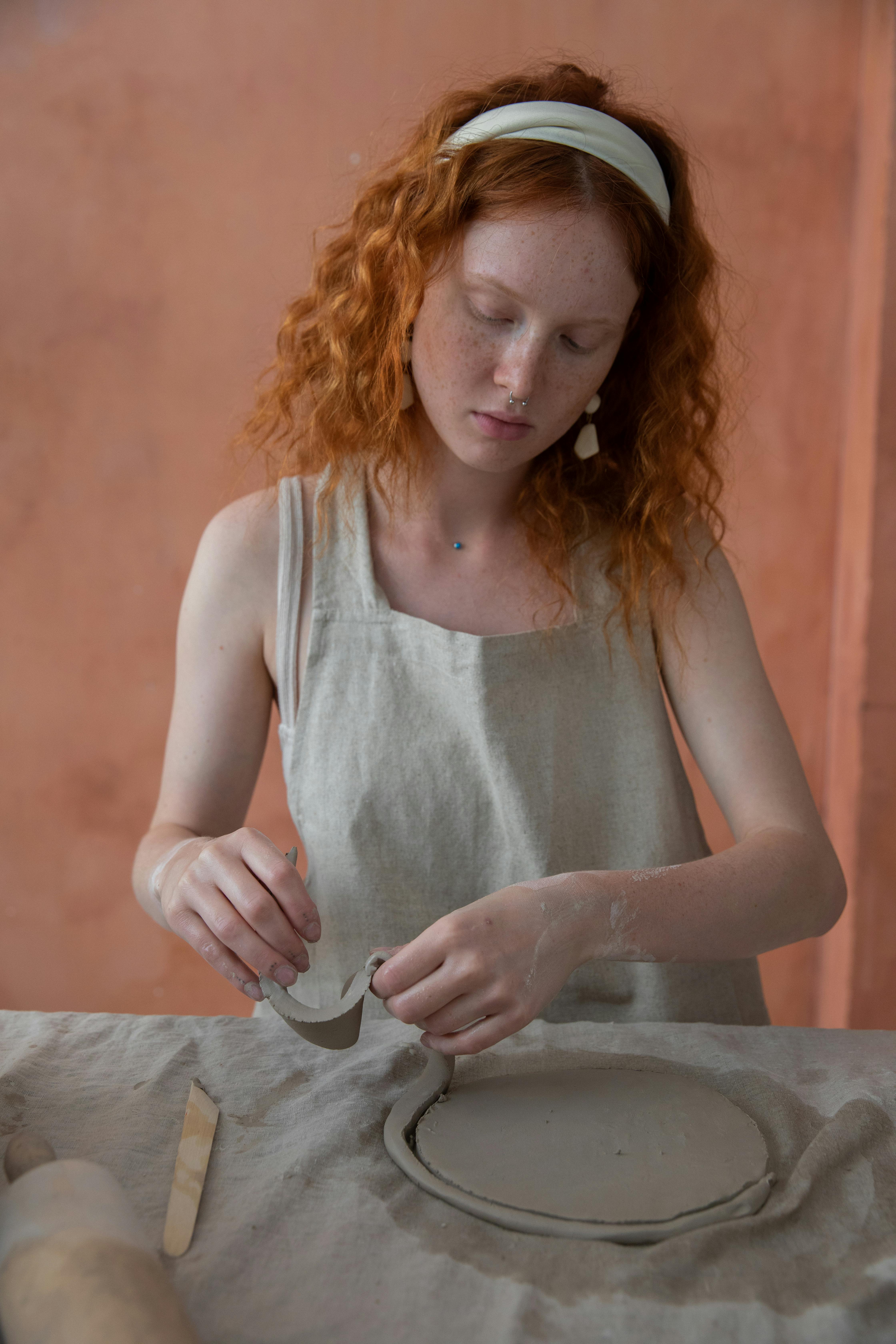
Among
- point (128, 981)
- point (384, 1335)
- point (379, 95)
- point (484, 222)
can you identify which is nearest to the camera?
point (384, 1335)

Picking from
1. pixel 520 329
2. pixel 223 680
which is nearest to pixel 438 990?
pixel 223 680

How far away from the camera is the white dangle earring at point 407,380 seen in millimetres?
1150

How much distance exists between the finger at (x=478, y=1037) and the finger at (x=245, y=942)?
14 centimetres

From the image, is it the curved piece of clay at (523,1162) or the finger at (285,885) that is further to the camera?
the finger at (285,885)

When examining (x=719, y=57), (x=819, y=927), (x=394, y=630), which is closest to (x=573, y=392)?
(x=394, y=630)

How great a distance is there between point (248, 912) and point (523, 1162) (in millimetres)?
308

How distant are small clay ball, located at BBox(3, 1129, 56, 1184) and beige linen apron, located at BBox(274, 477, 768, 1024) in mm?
499

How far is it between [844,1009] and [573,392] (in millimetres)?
1566

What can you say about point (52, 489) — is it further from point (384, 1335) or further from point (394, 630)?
point (384, 1335)

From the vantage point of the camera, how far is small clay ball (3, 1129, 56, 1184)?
654 mm

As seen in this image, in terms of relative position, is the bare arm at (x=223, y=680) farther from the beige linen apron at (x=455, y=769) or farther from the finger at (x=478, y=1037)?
the finger at (x=478, y=1037)

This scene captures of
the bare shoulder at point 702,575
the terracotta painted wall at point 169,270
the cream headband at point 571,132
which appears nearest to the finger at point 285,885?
the bare shoulder at point 702,575

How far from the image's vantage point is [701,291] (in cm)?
123

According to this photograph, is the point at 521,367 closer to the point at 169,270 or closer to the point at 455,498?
the point at 455,498
